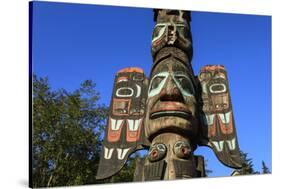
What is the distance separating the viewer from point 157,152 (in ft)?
30.6

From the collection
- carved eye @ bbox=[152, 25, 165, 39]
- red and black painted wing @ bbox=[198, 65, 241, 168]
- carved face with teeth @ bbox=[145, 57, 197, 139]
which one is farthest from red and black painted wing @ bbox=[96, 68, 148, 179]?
red and black painted wing @ bbox=[198, 65, 241, 168]

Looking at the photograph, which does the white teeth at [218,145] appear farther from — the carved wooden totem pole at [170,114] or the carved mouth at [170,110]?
the carved mouth at [170,110]

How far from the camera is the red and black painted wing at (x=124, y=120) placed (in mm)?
9875

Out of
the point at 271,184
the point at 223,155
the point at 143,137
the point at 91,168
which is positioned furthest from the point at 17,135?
the point at 271,184

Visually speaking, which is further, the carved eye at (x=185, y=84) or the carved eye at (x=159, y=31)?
the carved eye at (x=159, y=31)

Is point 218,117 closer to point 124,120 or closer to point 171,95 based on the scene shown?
point 171,95

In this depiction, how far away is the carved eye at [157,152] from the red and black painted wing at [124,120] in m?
0.54

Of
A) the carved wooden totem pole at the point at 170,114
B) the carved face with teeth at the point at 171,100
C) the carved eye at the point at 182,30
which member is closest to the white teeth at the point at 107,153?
the carved wooden totem pole at the point at 170,114

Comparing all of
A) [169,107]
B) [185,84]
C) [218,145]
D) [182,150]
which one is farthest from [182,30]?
[182,150]

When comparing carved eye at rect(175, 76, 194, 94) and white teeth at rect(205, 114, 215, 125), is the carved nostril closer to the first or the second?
carved eye at rect(175, 76, 194, 94)

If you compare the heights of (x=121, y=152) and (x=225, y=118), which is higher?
(x=225, y=118)

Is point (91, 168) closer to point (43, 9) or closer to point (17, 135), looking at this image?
point (17, 135)

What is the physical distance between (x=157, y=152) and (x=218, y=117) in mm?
1877

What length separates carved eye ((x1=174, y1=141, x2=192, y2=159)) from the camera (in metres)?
9.28
